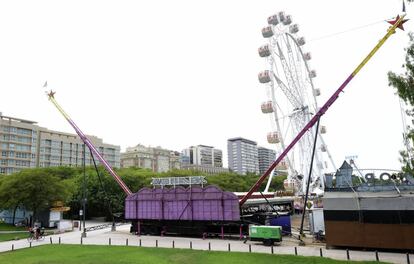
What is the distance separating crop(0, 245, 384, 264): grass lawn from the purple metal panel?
9.95m

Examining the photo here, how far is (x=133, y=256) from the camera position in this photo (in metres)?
27.2

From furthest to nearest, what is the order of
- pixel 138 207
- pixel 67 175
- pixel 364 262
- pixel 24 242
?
1. pixel 67 175
2. pixel 138 207
3. pixel 24 242
4. pixel 364 262

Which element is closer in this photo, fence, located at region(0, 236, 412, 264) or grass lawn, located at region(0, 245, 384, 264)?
grass lawn, located at region(0, 245, 384, 264)

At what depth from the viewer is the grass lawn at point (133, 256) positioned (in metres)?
24.7

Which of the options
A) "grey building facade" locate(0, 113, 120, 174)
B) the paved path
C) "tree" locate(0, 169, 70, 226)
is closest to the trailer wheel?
the paved path

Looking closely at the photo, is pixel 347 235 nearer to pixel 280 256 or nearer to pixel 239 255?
pixel 280 256

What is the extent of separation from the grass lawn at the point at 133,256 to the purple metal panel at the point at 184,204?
9949 mm

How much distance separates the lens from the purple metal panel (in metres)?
38.6

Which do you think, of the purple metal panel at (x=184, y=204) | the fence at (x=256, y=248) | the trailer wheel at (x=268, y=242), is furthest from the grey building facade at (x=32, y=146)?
the trailer wheel at (x=268, y=242)

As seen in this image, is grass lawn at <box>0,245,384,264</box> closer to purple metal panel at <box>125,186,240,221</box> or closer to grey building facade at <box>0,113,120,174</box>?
purple metal panel at <box>125,186,240,221</box>

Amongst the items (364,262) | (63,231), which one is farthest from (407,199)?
(63,231)

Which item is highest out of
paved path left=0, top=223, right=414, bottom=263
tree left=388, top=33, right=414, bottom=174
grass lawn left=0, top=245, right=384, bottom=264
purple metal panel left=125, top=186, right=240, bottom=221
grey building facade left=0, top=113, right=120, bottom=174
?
grey building facade left=0, top=113, right=120, bottom=174

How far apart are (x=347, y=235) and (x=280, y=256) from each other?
744cm

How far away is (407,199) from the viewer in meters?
27.8
